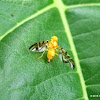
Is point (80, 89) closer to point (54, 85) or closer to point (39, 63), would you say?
point (54, 85)

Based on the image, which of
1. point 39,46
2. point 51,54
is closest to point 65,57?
point 51,54

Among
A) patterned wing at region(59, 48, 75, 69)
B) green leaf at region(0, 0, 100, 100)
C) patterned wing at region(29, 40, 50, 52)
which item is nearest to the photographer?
green leaf at region(0, 0, 100, 100)

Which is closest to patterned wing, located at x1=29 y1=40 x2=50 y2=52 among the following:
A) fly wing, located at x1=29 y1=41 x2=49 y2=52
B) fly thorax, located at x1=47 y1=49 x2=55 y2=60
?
fly wing, located at x1=29 y1=41 x2=49 y2=52

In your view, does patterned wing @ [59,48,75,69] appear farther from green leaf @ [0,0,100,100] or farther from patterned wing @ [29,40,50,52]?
patterned wing @ [29,40,50,52]

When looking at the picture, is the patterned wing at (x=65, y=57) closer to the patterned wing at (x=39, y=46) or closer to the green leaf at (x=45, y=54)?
the green leaf at (x=45, y=54)

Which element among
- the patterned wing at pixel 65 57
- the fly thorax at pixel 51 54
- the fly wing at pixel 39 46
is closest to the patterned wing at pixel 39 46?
the fly wing at pixel 39 46

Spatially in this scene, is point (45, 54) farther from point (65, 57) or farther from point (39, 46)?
point (65, 57)

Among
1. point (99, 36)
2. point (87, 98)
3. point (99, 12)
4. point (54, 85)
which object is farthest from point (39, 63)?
point (99, 12)
